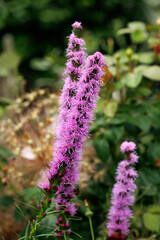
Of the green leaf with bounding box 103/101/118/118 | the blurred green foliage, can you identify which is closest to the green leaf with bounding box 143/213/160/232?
the green leaf with bounding box 103/101/118/118

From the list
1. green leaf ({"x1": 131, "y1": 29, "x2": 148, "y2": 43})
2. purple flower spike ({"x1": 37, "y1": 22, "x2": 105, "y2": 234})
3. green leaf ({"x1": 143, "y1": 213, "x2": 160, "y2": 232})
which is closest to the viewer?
purple flower spike ({"x1": 37, "y1": 22, "x2": 105, "y2": 234})

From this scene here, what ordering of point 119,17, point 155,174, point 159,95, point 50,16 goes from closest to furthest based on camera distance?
1. point 155,174
2. point 159,95
3. point 50,16
4. point 119,17

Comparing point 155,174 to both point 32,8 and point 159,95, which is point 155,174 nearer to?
point 159,95

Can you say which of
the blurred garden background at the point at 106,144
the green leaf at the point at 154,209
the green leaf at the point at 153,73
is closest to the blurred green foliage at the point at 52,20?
the blurred garden background at the point at 106,144

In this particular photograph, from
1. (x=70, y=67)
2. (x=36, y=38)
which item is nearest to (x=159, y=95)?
(x=70, y=67)

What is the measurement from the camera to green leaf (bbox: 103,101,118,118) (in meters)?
0.82

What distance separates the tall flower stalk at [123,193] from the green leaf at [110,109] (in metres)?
0.29

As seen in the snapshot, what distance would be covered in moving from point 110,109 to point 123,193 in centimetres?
35

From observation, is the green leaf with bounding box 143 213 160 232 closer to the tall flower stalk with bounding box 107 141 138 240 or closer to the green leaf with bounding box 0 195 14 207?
the tall flower stalk with bounding box 107 141 138 240

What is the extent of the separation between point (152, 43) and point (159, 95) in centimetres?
20

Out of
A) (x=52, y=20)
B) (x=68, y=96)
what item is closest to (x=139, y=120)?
(x=68, y=96)

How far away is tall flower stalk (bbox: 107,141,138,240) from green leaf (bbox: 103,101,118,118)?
0.94ft

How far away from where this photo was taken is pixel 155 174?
895mm

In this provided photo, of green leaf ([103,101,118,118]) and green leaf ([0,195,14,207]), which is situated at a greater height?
green leaf ([103,101,118,118])
